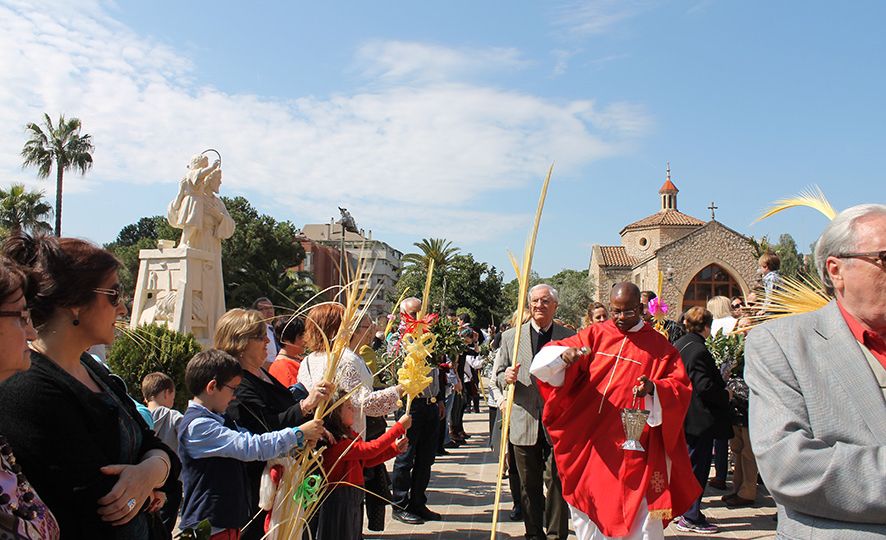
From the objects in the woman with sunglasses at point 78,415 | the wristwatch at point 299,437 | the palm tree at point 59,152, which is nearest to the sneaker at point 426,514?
the wristwatch at point 299,437

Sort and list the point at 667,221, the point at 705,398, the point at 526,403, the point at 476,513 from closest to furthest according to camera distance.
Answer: the point at 526,403, the point at 705,398, the point at 476,513, the point at 667,221

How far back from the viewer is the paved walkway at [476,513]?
6.55 meters

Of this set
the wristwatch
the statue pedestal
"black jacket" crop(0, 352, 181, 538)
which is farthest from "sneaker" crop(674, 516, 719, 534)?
the statue pedestal

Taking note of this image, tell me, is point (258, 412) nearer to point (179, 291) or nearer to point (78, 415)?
point (78, 415)

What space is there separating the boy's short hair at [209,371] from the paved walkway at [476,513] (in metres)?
3.16

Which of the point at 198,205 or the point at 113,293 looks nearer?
the point at 113,293

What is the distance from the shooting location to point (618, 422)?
4758 millimetres

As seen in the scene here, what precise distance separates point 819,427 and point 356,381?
3177mm

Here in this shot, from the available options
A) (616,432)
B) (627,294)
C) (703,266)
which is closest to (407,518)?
(616,432)

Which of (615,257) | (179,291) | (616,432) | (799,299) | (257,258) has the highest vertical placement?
(615,257)

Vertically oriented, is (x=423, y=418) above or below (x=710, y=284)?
below

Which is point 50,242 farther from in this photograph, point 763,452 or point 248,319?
point 763,452

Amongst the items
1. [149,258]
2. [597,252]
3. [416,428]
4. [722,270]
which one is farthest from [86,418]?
[597,252]

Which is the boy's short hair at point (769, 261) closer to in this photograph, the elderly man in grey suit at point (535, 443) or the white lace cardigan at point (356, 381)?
the elderly man in grey suit at point (535, 443)
